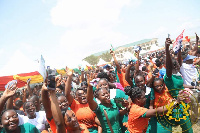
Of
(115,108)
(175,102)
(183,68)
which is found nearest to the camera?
(175,102)

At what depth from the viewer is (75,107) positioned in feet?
10.2

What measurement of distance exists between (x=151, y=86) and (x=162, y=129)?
2.46ft

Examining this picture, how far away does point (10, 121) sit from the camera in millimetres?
2299

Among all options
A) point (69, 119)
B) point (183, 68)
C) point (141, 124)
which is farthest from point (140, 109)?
point (183, 68)

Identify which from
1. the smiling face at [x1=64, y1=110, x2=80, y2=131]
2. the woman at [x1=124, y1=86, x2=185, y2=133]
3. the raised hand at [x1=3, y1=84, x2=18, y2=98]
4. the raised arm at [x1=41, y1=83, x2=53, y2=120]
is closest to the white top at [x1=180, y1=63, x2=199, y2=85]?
the woman at [x1=124, y1=86, x2=185, y2=133]

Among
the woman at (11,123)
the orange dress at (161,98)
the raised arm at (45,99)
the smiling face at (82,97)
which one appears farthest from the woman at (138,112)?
the woman at (11,123)

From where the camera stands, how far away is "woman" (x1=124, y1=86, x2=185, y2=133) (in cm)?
217

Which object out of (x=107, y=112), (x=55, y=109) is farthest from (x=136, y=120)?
(x=55, y=109)

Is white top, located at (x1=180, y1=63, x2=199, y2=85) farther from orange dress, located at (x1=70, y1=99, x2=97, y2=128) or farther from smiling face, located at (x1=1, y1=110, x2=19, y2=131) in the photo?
smiling face, located at (x1=1, y1=110, x2=19, y2=131)

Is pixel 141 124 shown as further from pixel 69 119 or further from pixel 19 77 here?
pixel 19 77

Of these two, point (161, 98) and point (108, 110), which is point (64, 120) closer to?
point (108, 110)

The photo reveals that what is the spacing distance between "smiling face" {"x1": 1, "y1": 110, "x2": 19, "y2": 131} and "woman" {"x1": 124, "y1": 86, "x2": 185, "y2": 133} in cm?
160

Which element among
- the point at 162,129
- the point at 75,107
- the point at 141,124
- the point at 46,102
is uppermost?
the point at 46,102

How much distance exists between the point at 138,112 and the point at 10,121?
1.74 m
